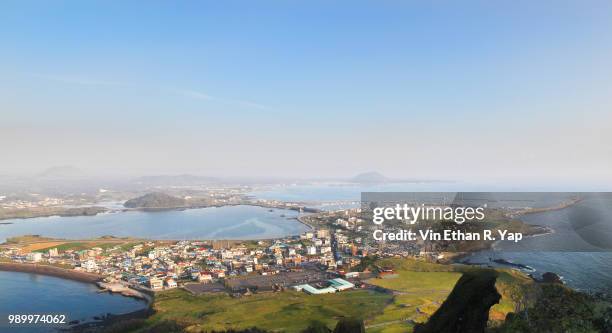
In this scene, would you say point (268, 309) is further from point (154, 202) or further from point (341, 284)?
point (154, 202)

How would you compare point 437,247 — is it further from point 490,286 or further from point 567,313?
point 490,286

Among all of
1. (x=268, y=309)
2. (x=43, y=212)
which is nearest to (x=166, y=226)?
(x=43, y=212)

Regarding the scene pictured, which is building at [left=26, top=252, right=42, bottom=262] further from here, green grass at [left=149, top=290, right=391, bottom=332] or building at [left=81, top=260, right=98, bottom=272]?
green grass at [left=149, top=290, right=391, bottom=332]

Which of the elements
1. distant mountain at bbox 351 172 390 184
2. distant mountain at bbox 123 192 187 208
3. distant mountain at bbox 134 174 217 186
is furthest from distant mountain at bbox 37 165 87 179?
distant mountain at bbox 351 172 390 184

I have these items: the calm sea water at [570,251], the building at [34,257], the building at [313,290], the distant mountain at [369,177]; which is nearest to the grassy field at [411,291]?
the building at [313,290]

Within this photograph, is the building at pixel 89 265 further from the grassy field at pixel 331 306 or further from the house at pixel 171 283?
the grassy field at pixel 331 306

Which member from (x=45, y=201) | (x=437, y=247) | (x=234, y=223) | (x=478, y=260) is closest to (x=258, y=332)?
(x=437, y=247)

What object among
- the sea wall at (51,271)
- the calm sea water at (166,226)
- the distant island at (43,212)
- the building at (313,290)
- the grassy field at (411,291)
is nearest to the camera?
the grassy field at (411,291)
